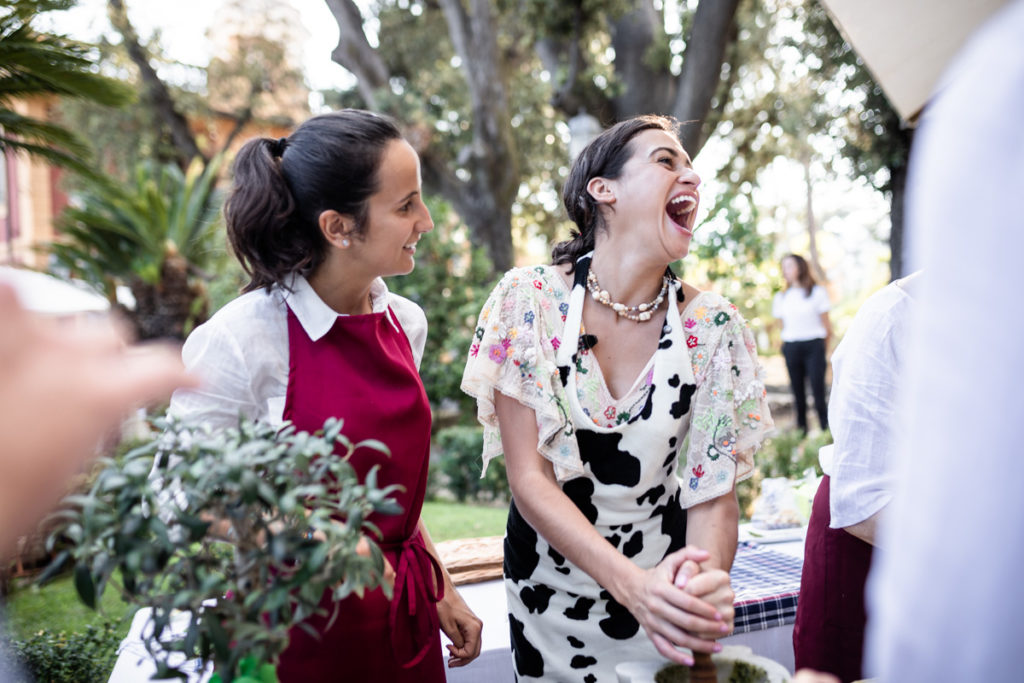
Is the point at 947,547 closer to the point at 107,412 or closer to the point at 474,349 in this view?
the point at 107,412

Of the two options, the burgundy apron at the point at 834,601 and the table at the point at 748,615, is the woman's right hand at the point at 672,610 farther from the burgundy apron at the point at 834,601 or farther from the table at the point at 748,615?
the table at the point at 748,615

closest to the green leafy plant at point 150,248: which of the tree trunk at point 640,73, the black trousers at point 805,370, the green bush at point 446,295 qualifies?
the green bush at point 446,295

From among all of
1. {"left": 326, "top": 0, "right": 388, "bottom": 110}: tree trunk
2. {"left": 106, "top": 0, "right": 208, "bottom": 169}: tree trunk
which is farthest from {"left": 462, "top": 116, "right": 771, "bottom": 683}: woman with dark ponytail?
{"left": 106, "top": 0, "right": 208, "bottom": 169}: tree trunk

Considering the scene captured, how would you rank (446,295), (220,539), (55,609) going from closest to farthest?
(220,539)
(55,609)
(446,295)

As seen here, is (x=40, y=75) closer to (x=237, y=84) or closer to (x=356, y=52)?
(x=356, y=52)

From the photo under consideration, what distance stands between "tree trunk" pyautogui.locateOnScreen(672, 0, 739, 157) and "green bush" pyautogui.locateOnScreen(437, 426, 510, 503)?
3.80m

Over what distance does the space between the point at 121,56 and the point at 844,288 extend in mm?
22746

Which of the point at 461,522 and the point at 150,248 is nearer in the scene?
the point at 461,522

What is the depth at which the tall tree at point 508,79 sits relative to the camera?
25.6 feet

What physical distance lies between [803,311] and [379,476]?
770cm

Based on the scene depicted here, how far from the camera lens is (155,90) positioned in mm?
12859

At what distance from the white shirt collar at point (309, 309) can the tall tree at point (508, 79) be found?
6.49m

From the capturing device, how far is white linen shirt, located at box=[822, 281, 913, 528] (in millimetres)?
1683

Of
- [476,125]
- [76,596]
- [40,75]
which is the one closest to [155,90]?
[476,125]
